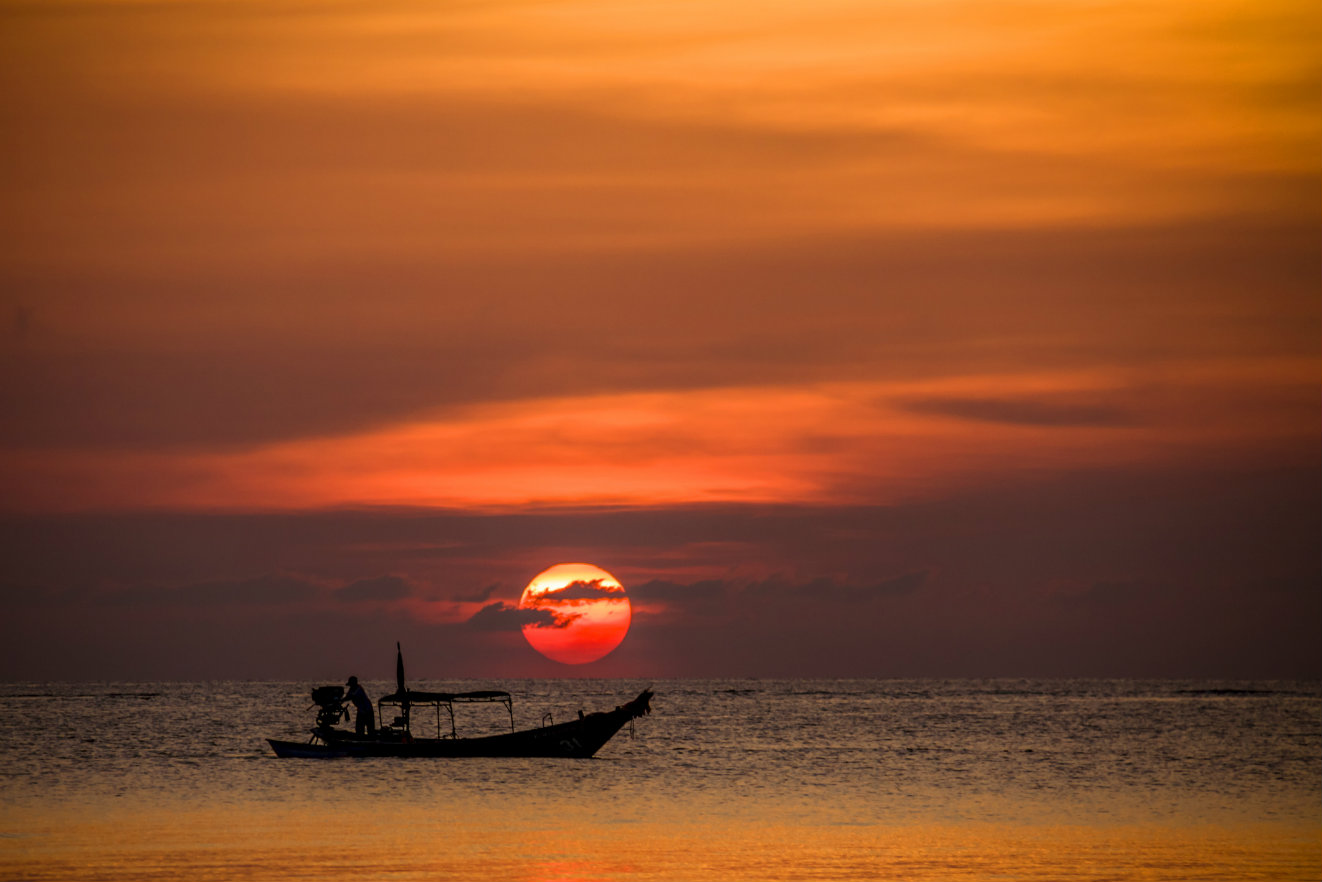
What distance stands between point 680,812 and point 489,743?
16979mm

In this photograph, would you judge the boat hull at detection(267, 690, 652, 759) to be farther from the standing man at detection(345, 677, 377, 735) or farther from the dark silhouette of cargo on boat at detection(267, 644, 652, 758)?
the standing man at detection(345, 677, 377, 735)

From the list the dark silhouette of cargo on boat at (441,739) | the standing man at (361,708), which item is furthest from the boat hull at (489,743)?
the standing man at (361,708)

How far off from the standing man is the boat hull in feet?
1.38

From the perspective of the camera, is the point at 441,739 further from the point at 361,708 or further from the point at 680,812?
the point at 680,812

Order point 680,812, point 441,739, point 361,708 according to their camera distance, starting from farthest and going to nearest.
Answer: point 441,739 < point 361,708 < point 680,812

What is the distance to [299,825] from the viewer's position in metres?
Result: 32.9

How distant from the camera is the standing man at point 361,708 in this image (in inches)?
1944

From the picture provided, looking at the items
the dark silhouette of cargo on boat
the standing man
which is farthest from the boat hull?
the standing man

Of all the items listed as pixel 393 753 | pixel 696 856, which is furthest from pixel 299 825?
pixel 393 753

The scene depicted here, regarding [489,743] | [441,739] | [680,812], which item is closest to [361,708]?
[441,739]

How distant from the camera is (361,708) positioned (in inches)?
1986

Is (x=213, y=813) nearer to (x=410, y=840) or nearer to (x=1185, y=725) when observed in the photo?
(x=410, y=840)

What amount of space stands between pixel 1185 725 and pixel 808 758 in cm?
4500

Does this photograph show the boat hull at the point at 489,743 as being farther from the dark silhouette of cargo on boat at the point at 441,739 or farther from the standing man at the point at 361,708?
the standing man at the point at 361,708
